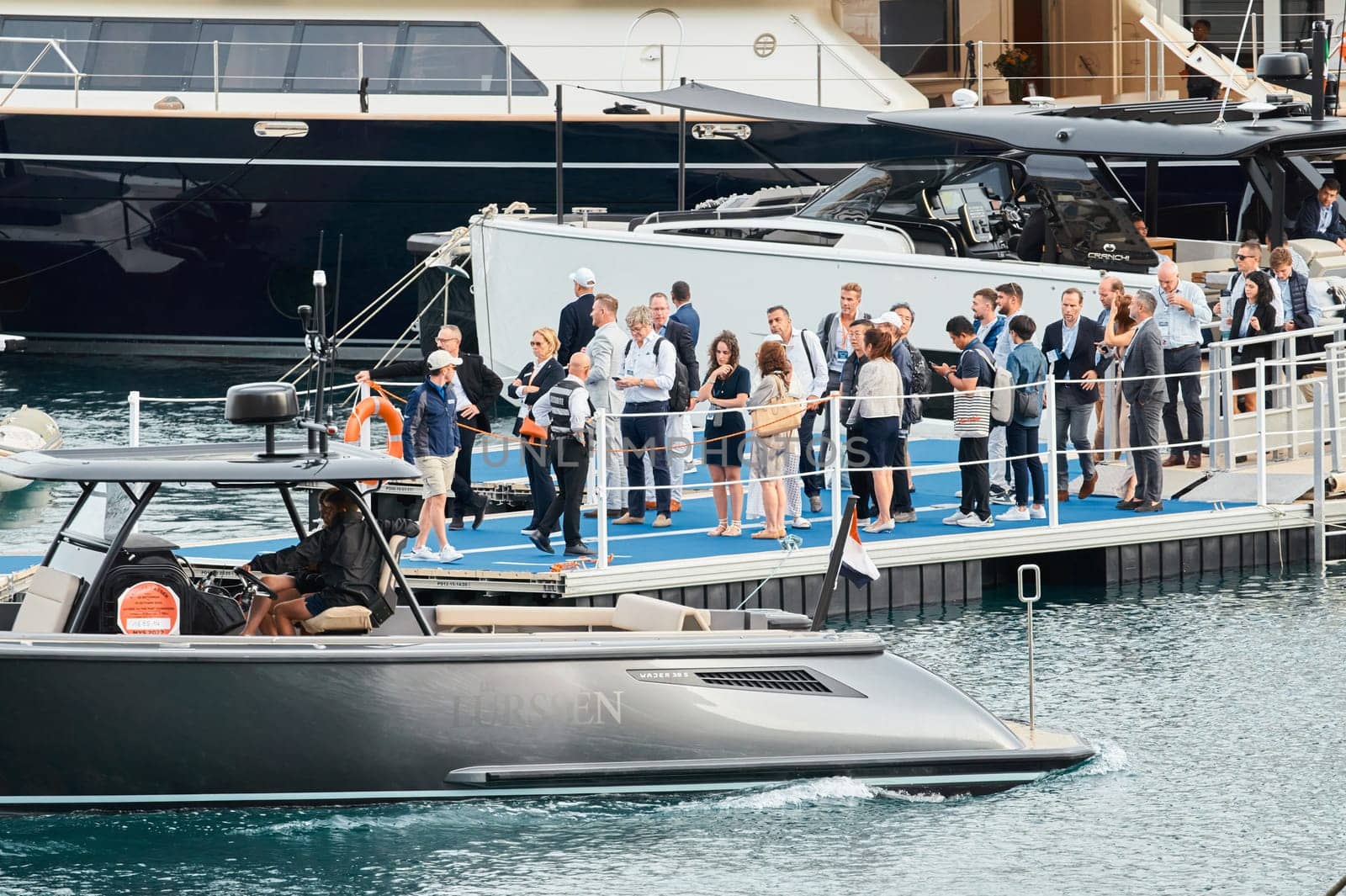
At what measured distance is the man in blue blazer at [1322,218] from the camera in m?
17.3

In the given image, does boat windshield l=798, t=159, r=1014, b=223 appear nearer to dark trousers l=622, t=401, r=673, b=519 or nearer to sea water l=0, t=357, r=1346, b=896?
dark trousers l=622, t=401, r=673, b=519

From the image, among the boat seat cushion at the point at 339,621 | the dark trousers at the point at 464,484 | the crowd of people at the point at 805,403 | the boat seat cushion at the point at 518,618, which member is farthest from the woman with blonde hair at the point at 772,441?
the boat seat cushion at the point at 339,621

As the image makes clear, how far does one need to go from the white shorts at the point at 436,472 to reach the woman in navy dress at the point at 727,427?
1842mm

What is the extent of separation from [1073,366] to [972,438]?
50.4 inches

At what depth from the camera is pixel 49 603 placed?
8.24 meters

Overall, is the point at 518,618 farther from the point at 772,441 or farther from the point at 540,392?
the point at 772,441

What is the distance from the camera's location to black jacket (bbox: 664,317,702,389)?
14.0m

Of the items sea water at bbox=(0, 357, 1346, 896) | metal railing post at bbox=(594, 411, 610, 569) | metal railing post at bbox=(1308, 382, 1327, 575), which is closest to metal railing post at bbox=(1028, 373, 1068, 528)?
metal railing post at bbox=(1308, 382, 1327, 575)

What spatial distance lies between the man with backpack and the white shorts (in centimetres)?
340

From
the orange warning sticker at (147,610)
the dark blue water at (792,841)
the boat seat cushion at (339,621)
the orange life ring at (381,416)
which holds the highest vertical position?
the orange life ring at (381,416)

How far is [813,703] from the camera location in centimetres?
864

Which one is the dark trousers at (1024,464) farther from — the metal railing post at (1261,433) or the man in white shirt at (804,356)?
the metal railing post at (1261,433)

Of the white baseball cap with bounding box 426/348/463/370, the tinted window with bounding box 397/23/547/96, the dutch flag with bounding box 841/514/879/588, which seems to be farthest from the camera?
the tinted window with bounding box 397/23/547/96

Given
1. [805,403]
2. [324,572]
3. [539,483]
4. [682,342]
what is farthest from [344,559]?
[682,342]
